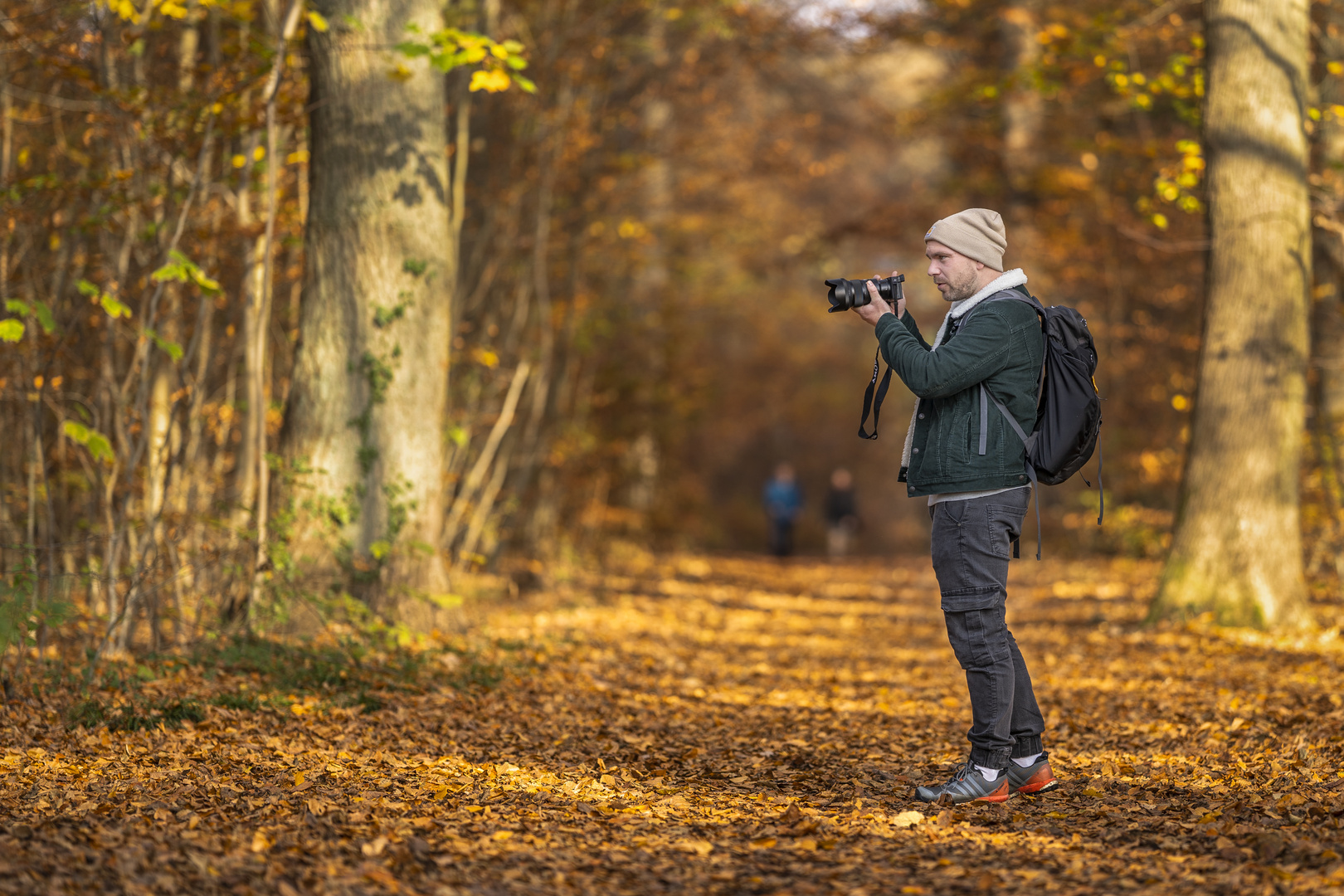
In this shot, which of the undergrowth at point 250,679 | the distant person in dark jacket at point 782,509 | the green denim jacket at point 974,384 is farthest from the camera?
the distant person in dark jacket at point 782,509

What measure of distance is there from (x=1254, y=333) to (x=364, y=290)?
5.94 m

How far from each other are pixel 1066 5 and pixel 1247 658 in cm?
1158

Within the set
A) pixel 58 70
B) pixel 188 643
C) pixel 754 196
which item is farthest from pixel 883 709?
pixel 754 196

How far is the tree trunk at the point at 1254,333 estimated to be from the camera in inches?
325

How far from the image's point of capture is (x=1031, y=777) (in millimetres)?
4348

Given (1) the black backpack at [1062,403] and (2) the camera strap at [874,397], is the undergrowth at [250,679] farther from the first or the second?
(1) the black backpack at [1062,403]

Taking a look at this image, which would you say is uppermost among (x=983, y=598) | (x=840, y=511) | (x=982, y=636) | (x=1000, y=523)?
(x=1000, y=523)

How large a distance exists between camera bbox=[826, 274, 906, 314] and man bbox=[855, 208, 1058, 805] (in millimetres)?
43

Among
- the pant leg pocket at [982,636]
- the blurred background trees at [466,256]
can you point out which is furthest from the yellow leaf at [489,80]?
the pant leg pocket at [982,636]

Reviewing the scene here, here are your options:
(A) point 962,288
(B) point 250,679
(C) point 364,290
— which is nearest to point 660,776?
(A) point 962,288

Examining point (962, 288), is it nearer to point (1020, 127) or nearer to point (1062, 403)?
point (1062, 403)

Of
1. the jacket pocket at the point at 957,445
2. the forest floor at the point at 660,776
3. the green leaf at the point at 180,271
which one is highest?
the green leaf at the point at 180,271

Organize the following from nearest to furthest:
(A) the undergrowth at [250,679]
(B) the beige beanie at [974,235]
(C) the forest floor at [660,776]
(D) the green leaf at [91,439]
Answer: (C) the forest floor at [660,776]
(B) the beige beanie at [974,235]
(A) the undergrowth at [250,679]
(D) the green leaf at [91,439]

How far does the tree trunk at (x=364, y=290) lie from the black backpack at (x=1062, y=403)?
13.7 ft
